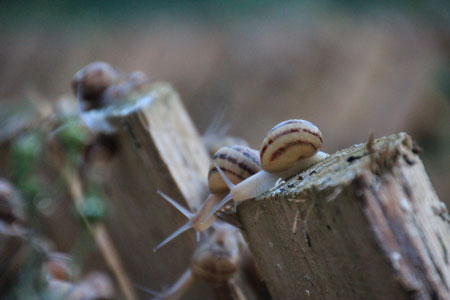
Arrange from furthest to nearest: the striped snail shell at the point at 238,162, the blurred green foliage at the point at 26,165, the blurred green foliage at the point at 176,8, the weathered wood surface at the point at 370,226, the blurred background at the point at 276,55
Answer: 1. the blurred green foliage at the point at 176,8
2. the blurred background at the point at 276,55
3. the blurred green foliage at the point at 26,165
4. the striped snail shell at the point at 238,162
5. the weathered wood surface at the point at 370,226

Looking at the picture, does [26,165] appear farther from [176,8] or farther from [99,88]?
[176,8]

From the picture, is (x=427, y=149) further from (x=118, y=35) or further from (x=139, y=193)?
(x=139, y=193)

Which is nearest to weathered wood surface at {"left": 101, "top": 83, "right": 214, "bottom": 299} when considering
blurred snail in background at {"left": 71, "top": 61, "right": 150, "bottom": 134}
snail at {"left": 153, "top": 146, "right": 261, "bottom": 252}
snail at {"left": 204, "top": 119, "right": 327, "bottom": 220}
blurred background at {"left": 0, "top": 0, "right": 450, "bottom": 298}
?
blurred snail in background at {"left": 71, "top": 61, "right": 150, "bottom": 134}

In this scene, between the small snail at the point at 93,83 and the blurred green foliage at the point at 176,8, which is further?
the blurred green foliage at the point at 176,8

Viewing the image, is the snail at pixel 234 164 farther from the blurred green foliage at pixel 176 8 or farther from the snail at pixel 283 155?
the blurred green foliage at pixel 176 8

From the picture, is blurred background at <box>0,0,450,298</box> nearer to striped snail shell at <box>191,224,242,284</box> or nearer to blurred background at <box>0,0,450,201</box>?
blurred background at <box>0,0,450,201</box>

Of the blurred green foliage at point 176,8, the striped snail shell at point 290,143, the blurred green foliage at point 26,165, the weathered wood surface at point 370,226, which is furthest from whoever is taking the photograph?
the blurred green foliage at point 176,8

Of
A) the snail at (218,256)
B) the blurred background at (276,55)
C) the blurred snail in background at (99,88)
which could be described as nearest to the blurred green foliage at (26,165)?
the blurred snail in background at (99,88)
